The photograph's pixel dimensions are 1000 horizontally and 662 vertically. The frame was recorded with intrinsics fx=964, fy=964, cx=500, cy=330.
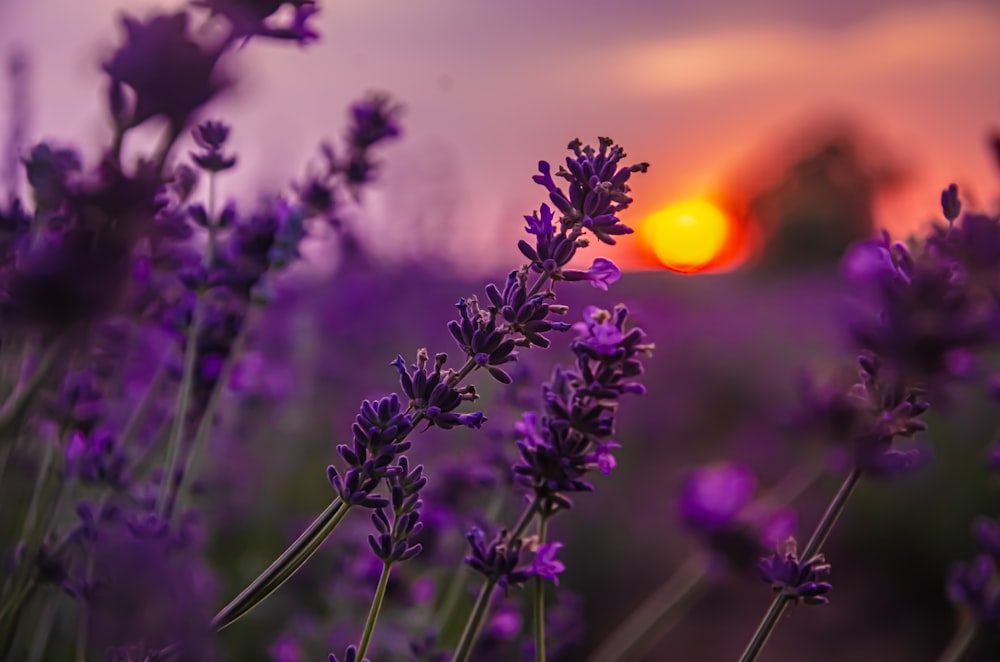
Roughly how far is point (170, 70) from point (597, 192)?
0.48m

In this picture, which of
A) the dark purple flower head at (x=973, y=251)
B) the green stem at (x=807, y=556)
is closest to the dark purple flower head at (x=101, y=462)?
the green stem at (x=807, y=556)

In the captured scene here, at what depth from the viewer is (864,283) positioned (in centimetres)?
158

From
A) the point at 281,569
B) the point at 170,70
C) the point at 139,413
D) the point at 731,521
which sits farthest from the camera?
the point at 731,521

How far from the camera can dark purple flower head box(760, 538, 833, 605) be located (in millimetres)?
1152

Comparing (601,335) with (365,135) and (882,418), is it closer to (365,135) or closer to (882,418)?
(882,418)

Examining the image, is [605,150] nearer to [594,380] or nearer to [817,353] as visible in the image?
[594,380]

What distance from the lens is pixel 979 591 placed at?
174 cm

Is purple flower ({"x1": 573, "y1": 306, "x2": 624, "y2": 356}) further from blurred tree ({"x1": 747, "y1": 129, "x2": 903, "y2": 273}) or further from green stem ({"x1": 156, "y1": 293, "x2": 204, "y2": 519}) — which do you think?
blurred tree ({"x1": 747, "y1": 129, "x2": 903, "y2": 273})

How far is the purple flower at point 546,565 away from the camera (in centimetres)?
112

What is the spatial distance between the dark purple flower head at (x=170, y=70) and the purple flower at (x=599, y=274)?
0.45m

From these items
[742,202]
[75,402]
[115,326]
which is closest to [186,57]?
[75,402]

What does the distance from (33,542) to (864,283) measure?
131 cm

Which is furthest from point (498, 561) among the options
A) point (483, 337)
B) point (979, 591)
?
point (979, 591)

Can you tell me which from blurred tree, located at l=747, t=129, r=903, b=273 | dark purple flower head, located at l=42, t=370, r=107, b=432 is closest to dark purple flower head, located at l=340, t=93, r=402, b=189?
dark purple flower head, located at l=42, t=370, r=107, b=432
